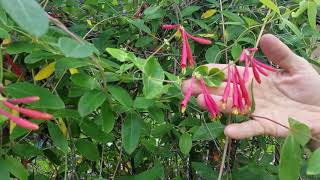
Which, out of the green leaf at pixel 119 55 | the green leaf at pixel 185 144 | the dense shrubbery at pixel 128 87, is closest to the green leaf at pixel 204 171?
the dense shrubbery at pixel 128 87

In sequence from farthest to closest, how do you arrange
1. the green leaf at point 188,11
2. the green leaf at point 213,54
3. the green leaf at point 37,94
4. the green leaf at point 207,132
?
the green leaf at point 188,11, the green leaf at point 213,54, the green leaf at point 207,132, the green leaf at point 37,94

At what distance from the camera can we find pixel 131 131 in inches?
38.9

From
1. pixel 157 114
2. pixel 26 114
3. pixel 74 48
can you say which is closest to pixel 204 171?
pixel 157 114

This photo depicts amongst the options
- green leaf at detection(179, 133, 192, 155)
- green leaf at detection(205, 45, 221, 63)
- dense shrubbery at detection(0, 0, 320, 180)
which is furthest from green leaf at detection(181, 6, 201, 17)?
green leaf at detection(179, 133, 192, 155)

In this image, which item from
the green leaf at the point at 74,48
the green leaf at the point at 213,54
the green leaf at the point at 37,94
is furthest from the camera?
Answer: the green leaf at the point at 213,54

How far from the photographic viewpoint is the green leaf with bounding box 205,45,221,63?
1.22 m

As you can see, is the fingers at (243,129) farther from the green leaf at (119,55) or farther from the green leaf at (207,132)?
the green leaf at (119,55)

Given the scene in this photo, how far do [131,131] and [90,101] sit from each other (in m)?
0.14

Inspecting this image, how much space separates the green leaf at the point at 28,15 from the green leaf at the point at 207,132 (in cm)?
67

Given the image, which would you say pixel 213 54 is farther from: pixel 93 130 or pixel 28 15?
pixel 28 15

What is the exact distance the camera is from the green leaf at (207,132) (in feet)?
3.66

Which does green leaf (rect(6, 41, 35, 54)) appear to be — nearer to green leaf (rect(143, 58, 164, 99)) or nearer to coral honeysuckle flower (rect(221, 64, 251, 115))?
green leaf (rect(143, 58, 164, 99))

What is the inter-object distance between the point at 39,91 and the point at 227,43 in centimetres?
66

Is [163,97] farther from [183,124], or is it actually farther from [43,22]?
Answer: [43,22]
